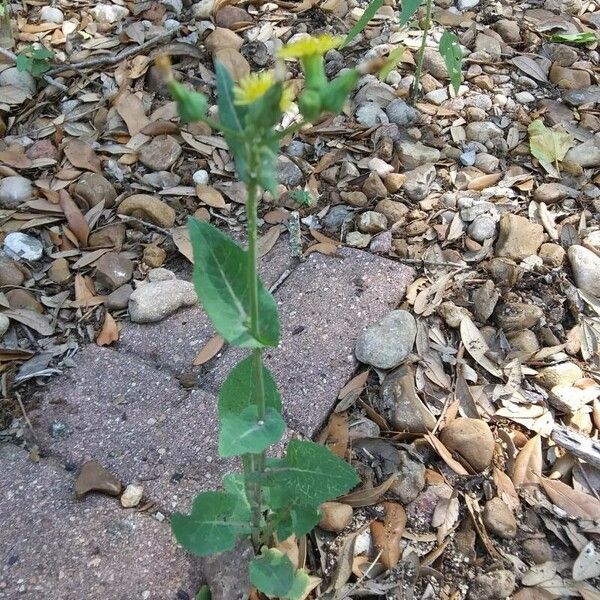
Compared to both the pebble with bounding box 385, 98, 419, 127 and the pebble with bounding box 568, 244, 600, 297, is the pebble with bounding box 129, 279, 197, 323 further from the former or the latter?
the pebble with bounding box 568, 244, 600, 297

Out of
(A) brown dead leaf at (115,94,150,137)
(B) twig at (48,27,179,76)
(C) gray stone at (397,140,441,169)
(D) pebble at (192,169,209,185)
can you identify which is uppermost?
(B) twig at (48,27,179,76)

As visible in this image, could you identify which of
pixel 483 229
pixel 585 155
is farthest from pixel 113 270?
pixel 585 155

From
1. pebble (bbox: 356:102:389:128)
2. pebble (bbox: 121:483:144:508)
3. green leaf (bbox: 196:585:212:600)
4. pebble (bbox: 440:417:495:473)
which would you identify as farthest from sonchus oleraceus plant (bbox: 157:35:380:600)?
pebble (bbox: 356:102:389:128)

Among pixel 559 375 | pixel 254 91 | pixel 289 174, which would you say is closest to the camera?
pixel 254 91

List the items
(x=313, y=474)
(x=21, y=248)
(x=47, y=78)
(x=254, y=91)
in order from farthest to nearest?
(x=47, y=78), (x=21, y=248), (x=313, y=474), (x=254, y=91)

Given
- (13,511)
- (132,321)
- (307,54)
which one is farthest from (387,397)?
(307,54)

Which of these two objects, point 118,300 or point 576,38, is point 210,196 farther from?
point 576,38

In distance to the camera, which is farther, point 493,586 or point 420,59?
point 420,59

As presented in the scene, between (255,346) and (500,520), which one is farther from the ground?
(255,346)
